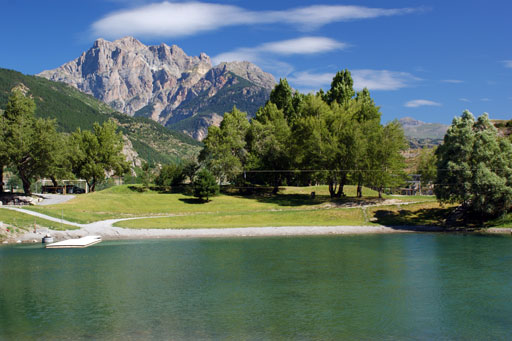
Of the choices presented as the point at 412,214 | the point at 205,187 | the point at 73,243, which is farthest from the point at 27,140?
the point at 412,214

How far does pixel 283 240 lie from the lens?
61625 millimetres

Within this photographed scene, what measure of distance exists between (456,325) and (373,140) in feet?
215

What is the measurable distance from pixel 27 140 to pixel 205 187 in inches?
1290

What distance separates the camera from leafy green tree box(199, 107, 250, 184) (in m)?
101

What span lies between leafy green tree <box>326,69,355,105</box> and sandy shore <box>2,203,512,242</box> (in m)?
50.6

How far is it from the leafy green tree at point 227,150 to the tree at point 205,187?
6396mm

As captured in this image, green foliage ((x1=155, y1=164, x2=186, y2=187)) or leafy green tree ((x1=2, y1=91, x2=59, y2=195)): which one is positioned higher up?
leafy green tree ((x1=2, y1=91, x2=59, y2=195))

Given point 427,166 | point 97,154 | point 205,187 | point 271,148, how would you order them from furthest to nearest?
point 427,166 < point 97,154 < point 271,148 < point 205,187

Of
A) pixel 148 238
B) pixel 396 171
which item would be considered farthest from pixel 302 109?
pixel 148 238

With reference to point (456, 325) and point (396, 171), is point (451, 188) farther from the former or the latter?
point (456, 325)

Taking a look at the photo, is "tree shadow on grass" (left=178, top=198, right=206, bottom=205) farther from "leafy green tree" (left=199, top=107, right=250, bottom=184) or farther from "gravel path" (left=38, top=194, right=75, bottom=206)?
"gravel path" (left=38, top=194, right=75, bottom=206)

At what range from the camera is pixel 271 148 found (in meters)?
103

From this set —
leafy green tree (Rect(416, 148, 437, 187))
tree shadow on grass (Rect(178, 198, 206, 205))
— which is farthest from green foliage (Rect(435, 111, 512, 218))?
leafy green tree (Rect(416, 148, 437, 187))

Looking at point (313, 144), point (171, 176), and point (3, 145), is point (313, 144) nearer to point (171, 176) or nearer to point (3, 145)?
point (171, 176)
